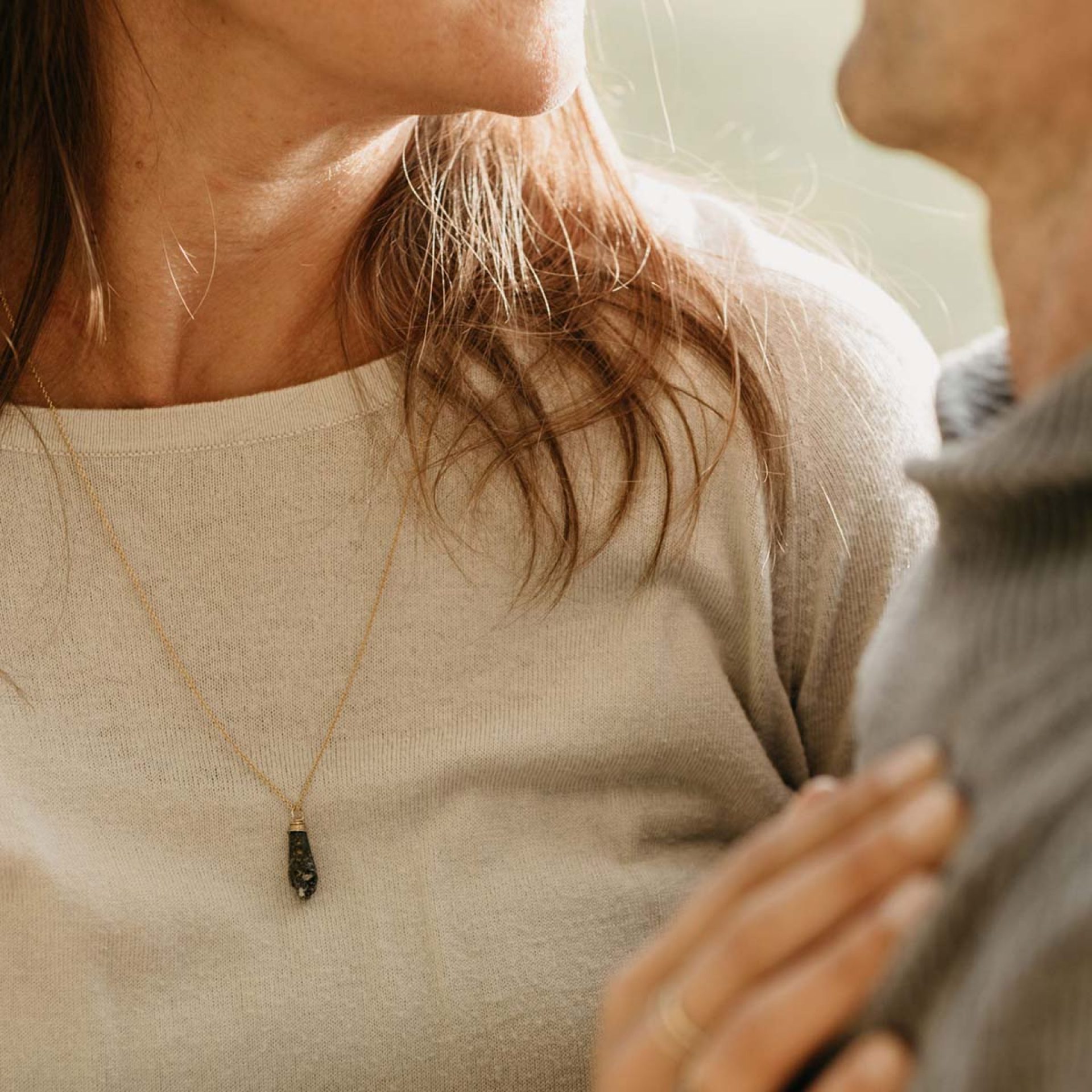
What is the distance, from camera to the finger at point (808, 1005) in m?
0.49

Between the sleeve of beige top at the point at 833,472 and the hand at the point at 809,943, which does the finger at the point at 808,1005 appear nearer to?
the hand at the point at 809,943

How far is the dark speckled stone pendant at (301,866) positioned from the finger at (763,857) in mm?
372

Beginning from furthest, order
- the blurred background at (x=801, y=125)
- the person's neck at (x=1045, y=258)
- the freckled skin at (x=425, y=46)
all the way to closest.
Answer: the blurred background at (x=801, y=125) → the freckled skin at (x=425, y=46) → the person's neck at (x=1045, y=258)

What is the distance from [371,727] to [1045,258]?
53 centimetres

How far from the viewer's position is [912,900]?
0.48 meters

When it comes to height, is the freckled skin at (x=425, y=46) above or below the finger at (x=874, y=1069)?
above

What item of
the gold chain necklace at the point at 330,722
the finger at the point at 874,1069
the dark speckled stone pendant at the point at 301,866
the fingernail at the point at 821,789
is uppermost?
the finger at the point at 874,1069

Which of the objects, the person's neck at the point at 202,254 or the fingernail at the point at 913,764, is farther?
the person's neck at the point at 202,254

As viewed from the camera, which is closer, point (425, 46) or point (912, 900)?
point (912, 900)

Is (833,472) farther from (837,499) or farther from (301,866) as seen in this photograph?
(301,866)

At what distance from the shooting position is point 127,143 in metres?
0.99

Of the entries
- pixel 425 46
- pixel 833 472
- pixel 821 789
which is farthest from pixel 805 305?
pixel 821 789

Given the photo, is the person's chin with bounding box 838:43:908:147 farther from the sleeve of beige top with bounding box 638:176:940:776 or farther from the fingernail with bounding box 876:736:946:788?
the sleeve of beige top with bounding box 638:176:940:776

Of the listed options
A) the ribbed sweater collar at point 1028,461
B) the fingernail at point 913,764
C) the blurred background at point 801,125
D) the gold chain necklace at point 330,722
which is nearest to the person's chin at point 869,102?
the ribbed sweater collar at point 1028,461
